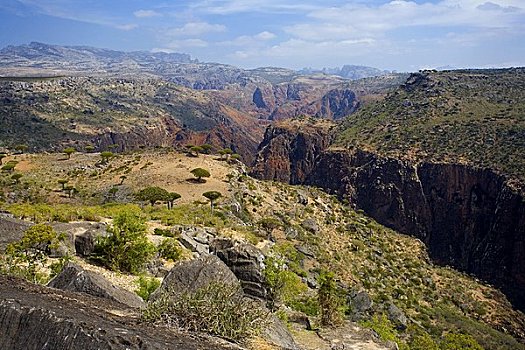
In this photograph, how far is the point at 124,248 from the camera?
21.3 metres

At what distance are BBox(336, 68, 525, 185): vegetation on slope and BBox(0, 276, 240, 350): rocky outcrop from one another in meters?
74.8

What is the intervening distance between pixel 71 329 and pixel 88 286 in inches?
204

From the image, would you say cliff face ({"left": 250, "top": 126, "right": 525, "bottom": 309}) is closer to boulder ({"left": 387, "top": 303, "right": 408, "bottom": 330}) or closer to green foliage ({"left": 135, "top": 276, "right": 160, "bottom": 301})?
boulder ({"left": 387, "top": 303, "right": 408, "bottom": 330})

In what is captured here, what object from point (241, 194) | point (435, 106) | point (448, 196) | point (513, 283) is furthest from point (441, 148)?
point (241, 194)

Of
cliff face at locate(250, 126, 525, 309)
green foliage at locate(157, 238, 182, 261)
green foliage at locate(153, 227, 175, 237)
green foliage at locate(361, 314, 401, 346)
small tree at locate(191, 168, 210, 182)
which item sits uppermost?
green foliage at locate(157, 238, 182, 261)

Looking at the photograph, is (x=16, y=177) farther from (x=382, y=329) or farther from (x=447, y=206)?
(x=447, y=206)

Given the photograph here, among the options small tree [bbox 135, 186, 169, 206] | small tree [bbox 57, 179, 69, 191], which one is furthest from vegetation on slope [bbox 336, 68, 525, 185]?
small tree [bbox 57, 179, 69, 191]

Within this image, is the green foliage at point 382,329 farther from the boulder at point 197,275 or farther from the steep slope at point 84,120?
the steep slope at point 84,120

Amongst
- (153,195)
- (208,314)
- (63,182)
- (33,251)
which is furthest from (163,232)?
(63,182)

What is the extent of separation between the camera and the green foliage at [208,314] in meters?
9.40

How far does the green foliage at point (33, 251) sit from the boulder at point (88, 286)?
4.55 metres

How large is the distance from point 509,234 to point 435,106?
38726 millimetres

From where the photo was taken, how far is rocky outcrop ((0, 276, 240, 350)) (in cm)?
757

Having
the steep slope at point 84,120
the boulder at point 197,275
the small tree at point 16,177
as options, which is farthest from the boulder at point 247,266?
the steep slope at point 84,120
